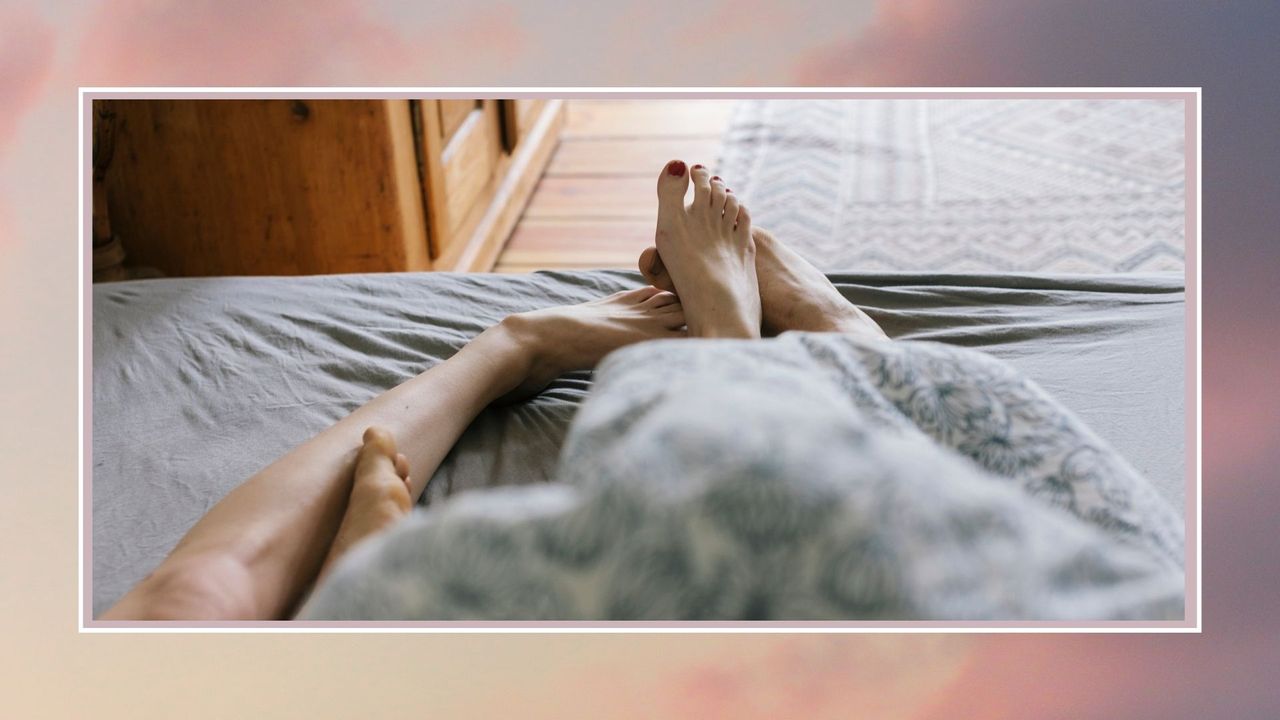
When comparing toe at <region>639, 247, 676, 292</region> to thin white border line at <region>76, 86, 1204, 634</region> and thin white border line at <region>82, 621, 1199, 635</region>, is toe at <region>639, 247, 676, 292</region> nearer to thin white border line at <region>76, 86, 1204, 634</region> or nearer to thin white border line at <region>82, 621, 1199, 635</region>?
thin white border line at <region>76, 86, 1204, 634</region>

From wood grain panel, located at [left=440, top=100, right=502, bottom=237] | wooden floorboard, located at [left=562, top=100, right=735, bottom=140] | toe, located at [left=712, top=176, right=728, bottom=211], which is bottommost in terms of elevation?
toe, located at [left=712, top=176, right=728, bottom=211]

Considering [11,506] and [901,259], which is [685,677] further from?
[901,259]

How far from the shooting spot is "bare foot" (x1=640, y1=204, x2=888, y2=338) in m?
0.95

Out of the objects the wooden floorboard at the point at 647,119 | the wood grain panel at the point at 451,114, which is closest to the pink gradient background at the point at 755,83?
the wood grain panel at the point at 451,114

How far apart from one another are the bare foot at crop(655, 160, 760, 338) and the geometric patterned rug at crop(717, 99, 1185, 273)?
52cm

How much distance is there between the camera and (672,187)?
1.08 metres

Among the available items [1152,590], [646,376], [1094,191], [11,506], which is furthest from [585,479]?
[1094,191]

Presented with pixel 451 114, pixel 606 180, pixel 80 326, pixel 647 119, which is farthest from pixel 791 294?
pixel 647 119

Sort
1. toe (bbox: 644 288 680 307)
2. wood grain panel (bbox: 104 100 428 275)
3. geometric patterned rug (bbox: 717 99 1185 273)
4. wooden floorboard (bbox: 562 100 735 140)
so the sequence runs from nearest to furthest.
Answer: toe (bbox: 644 288 680 307) → wood grain panel (bbox: 104 100 428 275) → geometric patterned rug (bbox: 717 99 1185 273) → wooden floorboard (bbox: 562 100 735 140)

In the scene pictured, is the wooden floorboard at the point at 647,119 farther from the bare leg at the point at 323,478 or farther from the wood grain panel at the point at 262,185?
the bare leg at the point at 323,478

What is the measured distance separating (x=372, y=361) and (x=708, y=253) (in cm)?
33

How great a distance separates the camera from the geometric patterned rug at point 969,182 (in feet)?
5.45

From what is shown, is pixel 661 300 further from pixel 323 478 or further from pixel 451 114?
pixel 451 114

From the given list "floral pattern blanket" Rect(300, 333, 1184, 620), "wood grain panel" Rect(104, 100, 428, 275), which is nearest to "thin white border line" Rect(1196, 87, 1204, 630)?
"floral pattern blanket" Rect(300, 333, 1184, 620)
